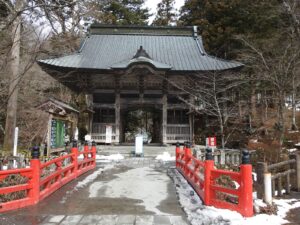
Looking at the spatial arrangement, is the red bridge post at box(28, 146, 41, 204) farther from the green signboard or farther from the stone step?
the green signboard

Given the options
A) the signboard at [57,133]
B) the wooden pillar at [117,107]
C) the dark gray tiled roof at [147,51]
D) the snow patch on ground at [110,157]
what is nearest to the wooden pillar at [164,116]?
the dark gray tiled roof at [147,51]

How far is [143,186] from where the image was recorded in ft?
29.2

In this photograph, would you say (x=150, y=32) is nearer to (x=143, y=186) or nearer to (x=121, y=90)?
(x=121, y=90)

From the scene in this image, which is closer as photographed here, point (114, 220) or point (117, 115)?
point (114, 220)

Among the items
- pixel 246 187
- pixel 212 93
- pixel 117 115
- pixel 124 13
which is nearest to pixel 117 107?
pixel 117 115

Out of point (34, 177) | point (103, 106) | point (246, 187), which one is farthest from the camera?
point (103, 106)

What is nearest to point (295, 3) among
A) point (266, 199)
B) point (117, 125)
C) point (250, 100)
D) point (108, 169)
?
point (250, 100)

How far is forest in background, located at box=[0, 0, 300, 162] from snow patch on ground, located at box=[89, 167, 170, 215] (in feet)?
15.7

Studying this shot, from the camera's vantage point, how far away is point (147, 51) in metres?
24.0

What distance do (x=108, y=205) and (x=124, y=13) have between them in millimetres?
36060

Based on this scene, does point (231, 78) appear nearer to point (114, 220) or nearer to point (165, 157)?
point (165, 157)

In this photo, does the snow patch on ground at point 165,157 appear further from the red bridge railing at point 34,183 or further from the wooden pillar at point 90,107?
the red bridge railing at point 34,183

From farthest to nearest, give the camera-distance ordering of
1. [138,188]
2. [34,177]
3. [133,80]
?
[133,80], [138,188], [34,177]

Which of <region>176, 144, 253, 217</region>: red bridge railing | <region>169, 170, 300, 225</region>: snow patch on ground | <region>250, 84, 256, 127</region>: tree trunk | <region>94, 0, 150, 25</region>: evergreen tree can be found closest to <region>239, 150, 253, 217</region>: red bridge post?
<region>176, 144, 253, 217</region>: red bridge railing
